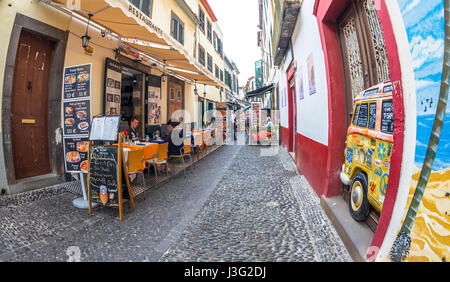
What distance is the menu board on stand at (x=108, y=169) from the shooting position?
344 centimetres

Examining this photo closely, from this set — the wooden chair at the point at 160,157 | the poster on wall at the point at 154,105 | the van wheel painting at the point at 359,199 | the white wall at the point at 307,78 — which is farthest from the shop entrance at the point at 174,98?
the van wheel painting at the point at 359,199

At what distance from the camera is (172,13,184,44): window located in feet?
33.3

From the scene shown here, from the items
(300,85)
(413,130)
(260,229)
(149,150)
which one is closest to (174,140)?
(149,150)

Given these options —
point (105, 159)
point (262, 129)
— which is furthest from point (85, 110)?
point (262, 129)

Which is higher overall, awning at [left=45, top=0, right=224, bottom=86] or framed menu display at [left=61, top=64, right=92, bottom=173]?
awning at [left=45, top=0, right=224, bottom=86]

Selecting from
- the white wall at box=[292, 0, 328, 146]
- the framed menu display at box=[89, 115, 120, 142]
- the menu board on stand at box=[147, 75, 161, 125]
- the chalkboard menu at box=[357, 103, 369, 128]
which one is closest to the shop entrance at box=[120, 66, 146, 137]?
the menu board on stand at box=[147, 75, 161, 125]

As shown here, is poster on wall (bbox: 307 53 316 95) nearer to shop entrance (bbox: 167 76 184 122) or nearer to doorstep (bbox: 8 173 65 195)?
doorstep (bbox: 8 173 65 195)

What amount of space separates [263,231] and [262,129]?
1070cm

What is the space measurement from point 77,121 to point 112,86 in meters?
2.91

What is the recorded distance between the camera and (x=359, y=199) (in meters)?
2.79

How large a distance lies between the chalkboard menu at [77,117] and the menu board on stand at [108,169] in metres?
0.48

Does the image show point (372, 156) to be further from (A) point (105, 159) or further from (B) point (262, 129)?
(B) point (262, 129)

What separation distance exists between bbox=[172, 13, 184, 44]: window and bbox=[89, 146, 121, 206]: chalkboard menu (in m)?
8.43

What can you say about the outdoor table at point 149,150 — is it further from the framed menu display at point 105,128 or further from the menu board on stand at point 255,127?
the menu board on stand at point 255,127
